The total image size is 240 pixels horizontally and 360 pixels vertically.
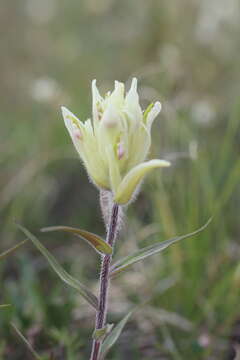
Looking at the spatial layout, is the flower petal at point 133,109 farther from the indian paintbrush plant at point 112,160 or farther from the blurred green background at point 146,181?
the blurred green background at point 146,181

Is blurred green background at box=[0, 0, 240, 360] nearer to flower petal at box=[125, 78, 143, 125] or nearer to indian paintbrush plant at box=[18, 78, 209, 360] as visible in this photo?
indian paintbrush plant at box=[18, 78, 209, 360]

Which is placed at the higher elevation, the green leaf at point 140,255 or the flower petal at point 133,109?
the flower petal at point 133,109

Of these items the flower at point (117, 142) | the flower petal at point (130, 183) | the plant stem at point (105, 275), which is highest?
the flower at point (117, 142)

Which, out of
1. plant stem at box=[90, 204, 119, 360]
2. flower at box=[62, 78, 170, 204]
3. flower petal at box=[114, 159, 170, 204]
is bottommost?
plant stem at box=[90, 204, 119, 360]

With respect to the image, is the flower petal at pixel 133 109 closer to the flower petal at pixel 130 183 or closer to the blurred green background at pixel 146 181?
the flower petal at pixel 130 183

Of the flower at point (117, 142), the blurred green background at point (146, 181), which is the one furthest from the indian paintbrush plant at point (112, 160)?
Result: the blurred green background at point (146, 181)

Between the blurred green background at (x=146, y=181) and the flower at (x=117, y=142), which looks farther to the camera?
the blurred green background at (x=146, y=181)

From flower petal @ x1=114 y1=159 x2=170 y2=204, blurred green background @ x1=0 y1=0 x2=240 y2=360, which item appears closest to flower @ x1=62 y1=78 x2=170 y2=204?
flower petal @ x1=114 y1=159 x2=170 y2=204

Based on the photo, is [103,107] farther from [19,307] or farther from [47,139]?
[47,139]

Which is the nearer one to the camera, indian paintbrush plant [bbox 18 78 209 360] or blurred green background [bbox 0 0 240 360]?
indian paintbrush plant [bbox 18 78 209 360]
